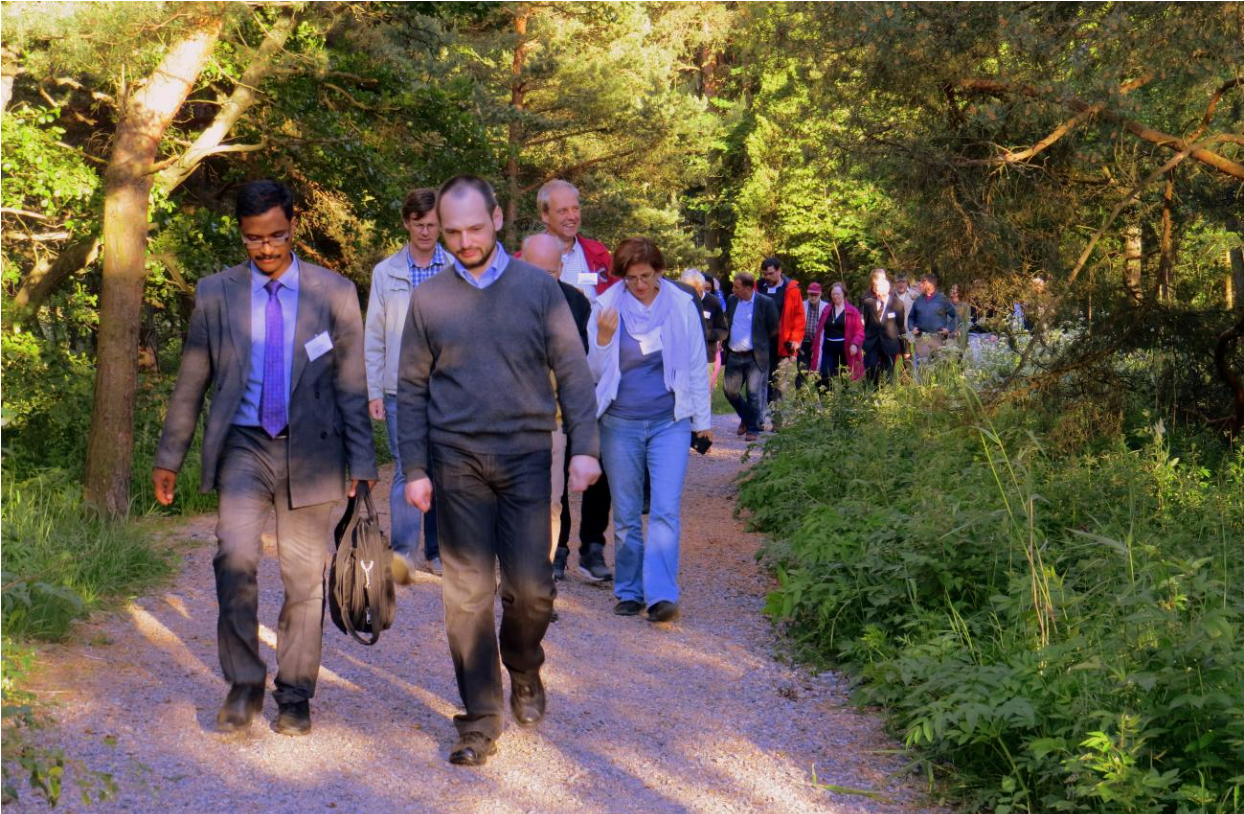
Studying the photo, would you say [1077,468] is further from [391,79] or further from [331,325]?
[391,79]

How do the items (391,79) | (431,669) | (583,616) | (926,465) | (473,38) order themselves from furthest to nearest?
(473,38)
(391,79)
(926,465)
(583,616)
(431,669)

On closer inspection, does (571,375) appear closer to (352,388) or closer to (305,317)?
(352,388)

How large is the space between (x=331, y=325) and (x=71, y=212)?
647 centimetres

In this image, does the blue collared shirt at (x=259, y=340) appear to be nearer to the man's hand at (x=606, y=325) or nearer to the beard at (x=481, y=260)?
the beard at (x=481, y=260)

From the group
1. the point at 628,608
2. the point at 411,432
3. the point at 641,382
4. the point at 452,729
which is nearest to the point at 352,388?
the point at 411,432

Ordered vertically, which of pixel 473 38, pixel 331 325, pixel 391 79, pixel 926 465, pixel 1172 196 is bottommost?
pixel 926 465

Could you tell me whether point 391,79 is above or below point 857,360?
above

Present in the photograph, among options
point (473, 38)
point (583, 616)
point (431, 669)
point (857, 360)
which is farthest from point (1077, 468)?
point (473, 38)

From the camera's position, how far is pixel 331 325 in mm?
5488

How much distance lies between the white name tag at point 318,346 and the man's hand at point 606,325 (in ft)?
7.22

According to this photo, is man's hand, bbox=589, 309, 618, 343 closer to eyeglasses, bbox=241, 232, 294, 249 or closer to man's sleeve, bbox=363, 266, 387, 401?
man's sleeve, bbox=363, 266, 387, 401

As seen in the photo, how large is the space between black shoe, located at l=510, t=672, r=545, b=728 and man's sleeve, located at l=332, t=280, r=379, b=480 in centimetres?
101

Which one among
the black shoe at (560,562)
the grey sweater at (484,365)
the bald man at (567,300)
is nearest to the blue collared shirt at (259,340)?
the grey sweater at (484,365)

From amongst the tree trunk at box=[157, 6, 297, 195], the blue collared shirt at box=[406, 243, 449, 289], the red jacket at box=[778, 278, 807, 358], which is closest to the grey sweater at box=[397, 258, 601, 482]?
the blue collared shirt at box=[406, 243, 449, 289]
